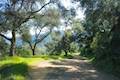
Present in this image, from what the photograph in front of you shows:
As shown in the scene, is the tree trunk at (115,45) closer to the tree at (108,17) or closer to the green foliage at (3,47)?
the tree at (108,17)

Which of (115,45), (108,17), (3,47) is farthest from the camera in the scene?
(3,47)

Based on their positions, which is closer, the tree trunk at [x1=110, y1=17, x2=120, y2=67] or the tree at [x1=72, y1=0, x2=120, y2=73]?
the tree at [x1=72, y1=0, x2=120, y2=73]

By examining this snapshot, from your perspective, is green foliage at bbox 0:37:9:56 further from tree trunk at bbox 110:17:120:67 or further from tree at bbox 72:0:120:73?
tree trunk at bbox 110:17:120:67

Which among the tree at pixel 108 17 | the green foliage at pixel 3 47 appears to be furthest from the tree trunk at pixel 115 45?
the green foliage at pixel 3 47

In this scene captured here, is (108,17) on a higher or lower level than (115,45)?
higher

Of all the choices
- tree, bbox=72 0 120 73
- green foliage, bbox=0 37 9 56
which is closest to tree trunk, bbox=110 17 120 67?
tree, bbox=72 0 120 73

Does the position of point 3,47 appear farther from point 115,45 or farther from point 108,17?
point 115,45

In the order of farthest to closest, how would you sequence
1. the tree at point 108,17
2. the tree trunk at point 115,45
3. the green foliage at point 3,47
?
the green foliage at point 3,47 → the tree trunk at point 115,45 → the tree at point 108,17

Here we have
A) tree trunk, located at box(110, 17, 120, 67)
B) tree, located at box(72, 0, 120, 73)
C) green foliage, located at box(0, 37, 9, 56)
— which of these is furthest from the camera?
green foliage, located at box(0, 37, 9, 56)

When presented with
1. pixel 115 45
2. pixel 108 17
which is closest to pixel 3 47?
pixel 108 17

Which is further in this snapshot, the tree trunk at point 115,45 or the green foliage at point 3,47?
the green foliage at point 3,47

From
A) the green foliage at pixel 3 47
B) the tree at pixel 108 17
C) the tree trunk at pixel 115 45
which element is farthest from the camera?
the green foliage at pixel 3 47

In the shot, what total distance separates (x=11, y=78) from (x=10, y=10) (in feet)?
47.6

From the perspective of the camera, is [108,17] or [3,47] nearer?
[108,17]
